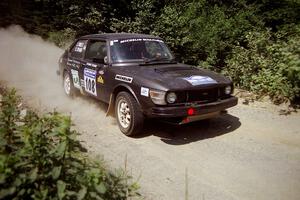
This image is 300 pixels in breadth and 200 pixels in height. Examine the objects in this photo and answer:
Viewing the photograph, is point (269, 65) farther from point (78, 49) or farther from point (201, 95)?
point (78, 49)

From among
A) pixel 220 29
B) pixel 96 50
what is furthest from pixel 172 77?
pixel 220 29

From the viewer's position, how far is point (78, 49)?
841 centimetres

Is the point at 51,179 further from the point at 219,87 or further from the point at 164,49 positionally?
the point at 164,49

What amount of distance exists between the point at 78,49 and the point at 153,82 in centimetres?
325

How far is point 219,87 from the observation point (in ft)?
20.5

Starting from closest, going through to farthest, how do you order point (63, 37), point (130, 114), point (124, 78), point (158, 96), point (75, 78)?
point (158, 96)
point (130, 114)
point (124, 78)
point (75, 78)
point (63, 37)

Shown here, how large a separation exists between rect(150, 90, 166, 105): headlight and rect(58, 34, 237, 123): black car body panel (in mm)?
39

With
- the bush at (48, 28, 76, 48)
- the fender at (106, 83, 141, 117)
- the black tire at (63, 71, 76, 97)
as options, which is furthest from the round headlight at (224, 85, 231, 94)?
the bush at (48, 28, 76, 48)

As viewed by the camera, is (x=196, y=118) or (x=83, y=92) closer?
(x=196, y=118)

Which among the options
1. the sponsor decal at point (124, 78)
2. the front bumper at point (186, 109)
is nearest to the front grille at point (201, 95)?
the front bumper at point (186, 109)

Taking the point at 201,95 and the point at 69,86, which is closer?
the point at 201,95

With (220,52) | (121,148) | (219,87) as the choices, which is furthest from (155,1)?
(121,148)

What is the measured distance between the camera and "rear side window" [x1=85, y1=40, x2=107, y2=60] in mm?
7284

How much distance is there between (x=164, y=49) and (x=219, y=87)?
71.7 inches
